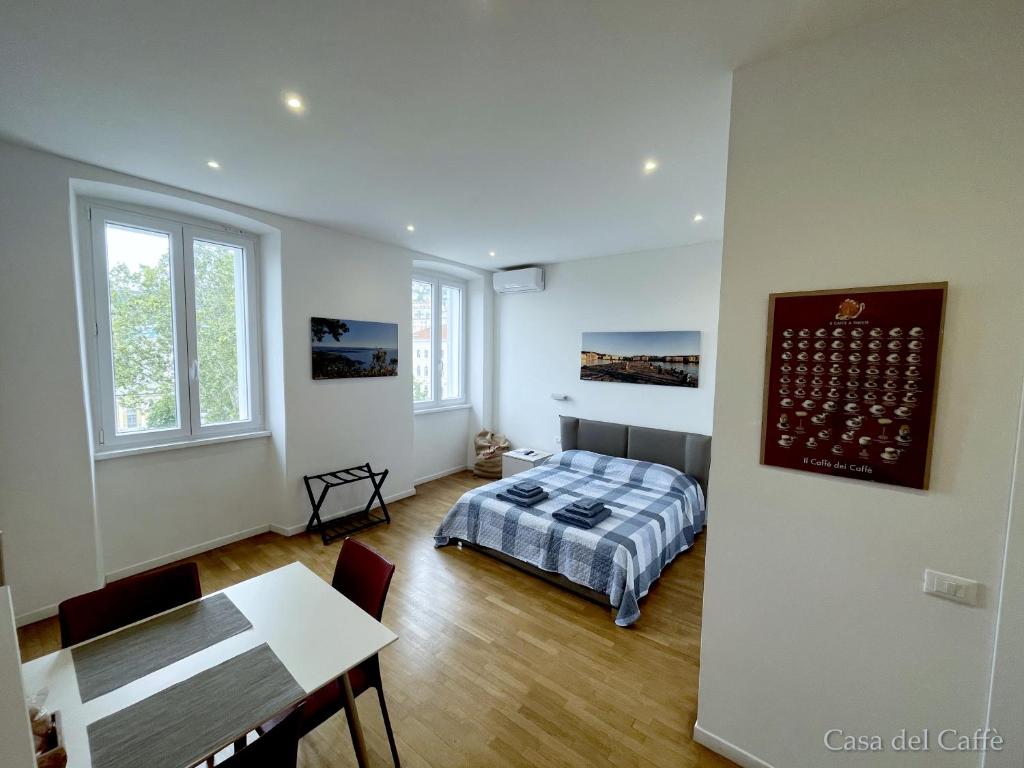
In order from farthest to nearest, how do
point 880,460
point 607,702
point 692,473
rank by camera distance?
point 692,473 → point 607,702 → point 880,460

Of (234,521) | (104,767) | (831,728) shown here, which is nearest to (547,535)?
(831,728)

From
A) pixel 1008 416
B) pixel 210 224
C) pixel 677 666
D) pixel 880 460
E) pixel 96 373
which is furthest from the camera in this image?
pixel 210 224

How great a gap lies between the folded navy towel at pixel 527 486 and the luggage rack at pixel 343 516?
1.45 m

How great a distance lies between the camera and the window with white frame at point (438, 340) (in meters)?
5.26

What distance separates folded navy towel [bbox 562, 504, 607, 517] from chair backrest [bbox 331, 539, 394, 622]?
5.48ft

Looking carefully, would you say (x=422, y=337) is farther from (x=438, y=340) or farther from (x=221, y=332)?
(x=221, y=332)

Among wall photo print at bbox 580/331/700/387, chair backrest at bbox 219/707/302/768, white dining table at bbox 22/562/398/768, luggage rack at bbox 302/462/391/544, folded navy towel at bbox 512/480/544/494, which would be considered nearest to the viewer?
chair backrest at bbox 219/707/302/768

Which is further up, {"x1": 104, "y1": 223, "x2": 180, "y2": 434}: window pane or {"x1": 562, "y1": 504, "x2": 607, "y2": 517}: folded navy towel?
{"x1": 104, "y1": 223, "x2": 180, "y2": 434}: window pane

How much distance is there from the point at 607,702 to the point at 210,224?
4495mm

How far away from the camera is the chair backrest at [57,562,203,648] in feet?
4.79

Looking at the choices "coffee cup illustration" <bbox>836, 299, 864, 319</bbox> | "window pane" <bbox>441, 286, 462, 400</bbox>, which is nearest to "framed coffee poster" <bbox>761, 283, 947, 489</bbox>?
"coffee cup illustration" <bbox>836, 299, 864, 319</bbox>

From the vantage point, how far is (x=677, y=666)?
87.9 inches

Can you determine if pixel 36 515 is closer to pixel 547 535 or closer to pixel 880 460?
pixel 547 535

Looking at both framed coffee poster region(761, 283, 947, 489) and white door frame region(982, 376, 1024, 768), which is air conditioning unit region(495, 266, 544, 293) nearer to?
framed coffee poster region(761, 283, 947, 489)
